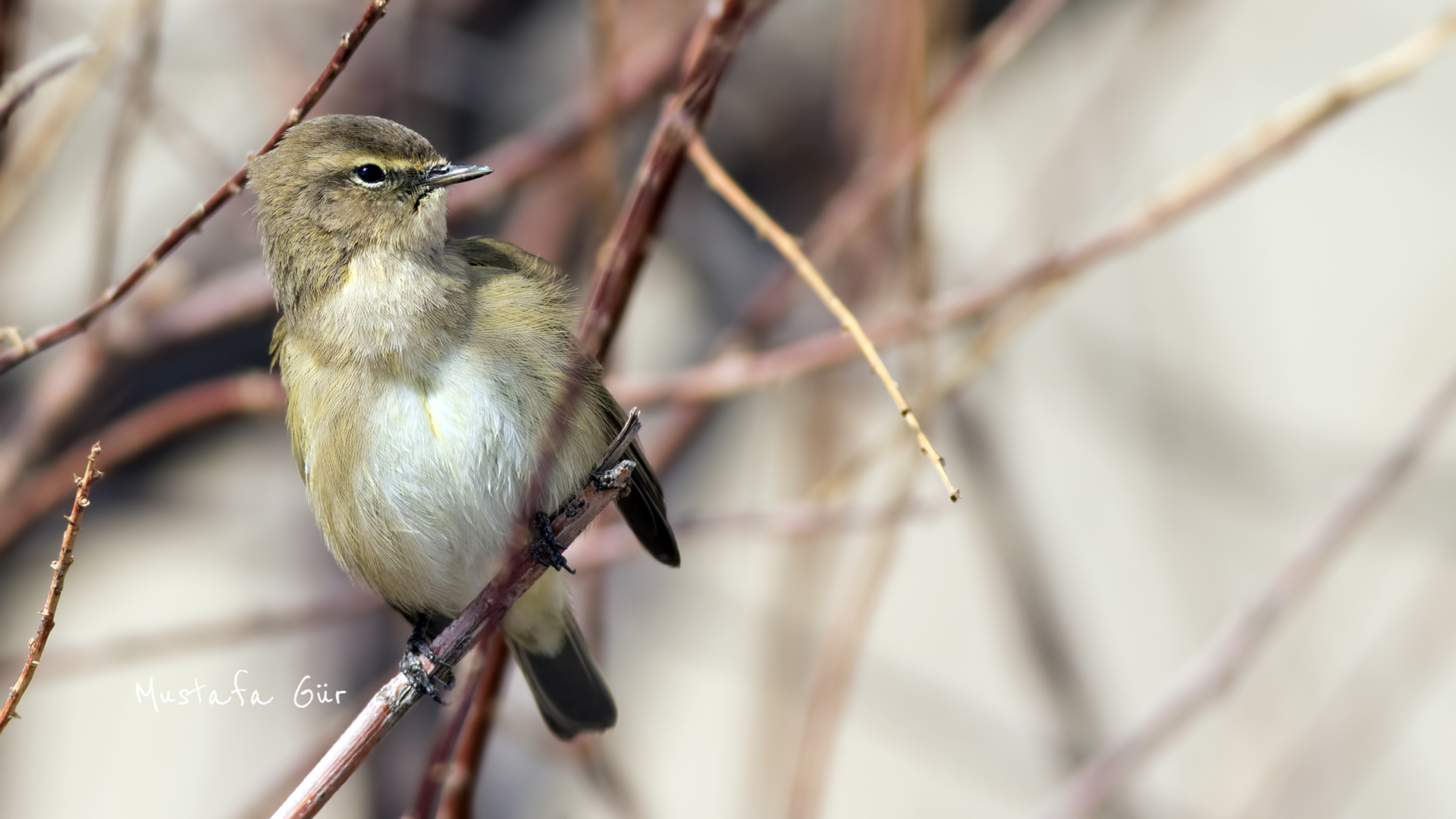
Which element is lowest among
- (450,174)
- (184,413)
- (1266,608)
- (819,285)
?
(1266,608)

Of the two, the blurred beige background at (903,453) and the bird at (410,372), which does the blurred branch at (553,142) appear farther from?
the bird at (410,372)

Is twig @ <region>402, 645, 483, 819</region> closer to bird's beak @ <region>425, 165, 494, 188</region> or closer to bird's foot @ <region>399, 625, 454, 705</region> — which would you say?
bird's foot @ <region>399, 625, 454, 705</region>

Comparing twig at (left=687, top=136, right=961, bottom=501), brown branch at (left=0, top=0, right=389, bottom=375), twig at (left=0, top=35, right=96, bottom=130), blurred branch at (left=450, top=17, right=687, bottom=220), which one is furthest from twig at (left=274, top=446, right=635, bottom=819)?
blurred branch at (left=450, top=17, right=687, bottom=220)

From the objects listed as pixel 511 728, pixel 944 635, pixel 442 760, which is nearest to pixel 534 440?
pixel 442 760

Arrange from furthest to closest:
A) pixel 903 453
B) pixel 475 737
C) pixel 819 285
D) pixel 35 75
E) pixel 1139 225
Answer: pixel 903 453, pixel 1139 225, pixel 475 737, pixel 35 75, pixel 819 285

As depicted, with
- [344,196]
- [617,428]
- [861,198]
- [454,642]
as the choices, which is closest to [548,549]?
[454,642]

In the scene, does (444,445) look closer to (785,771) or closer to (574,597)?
(574,597)

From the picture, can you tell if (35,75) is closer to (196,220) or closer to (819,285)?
(196,220)

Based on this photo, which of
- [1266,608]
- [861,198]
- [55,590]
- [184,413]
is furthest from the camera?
[184,413]
